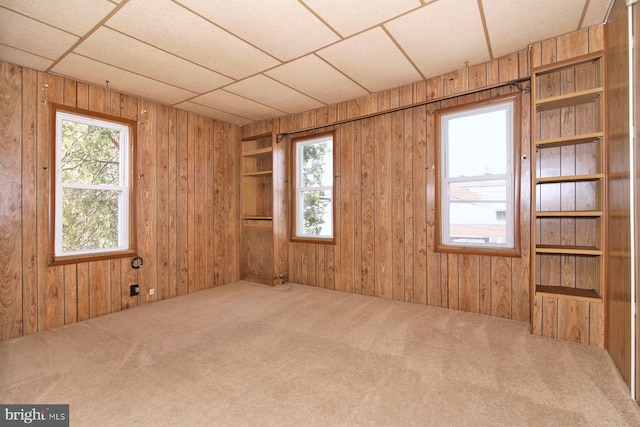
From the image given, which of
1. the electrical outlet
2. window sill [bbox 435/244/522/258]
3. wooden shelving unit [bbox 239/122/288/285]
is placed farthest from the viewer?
wooden shelving unit [bbox 239/122/288/285]

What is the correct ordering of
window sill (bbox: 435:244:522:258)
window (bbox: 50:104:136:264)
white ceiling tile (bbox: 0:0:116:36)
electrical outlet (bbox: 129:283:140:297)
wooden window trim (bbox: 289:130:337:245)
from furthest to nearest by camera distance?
wooden window trim (bbox: 289:130:337:245) < electrical outlet (bbox: 129:283:140:297) < window (bbox: 50:104:136:264) < window sill (bbox: 435:244:522:258) < white ceiling tile (bbox: 0:0:116:36)

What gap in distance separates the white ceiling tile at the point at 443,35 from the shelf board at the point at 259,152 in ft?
7.94

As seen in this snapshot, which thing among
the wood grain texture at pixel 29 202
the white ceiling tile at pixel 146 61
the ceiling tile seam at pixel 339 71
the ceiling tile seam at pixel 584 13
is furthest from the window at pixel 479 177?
the wood grain texture at pixel 29 202

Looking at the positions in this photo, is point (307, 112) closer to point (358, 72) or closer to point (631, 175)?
point (358, 72)

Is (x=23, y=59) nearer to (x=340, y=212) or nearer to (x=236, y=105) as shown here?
(x=236, y=105)

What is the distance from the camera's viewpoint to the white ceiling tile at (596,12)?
6.68 ft

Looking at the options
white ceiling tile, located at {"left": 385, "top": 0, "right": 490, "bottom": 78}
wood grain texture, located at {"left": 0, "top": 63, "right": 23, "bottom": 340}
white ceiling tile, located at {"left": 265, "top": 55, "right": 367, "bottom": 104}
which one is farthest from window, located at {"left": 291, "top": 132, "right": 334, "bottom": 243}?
wood grain texture, located at {"left": 0, "top": 63, "right": 23, "bottom": 340}

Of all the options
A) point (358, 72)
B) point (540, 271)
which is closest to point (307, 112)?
point (358, 72)

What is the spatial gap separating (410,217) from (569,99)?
68.1 inches

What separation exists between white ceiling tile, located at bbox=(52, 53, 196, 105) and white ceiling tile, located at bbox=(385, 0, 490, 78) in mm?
2485

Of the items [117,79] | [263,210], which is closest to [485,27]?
[117,79]

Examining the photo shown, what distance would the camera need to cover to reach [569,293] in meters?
2.41

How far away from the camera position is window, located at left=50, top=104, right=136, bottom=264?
2994mm

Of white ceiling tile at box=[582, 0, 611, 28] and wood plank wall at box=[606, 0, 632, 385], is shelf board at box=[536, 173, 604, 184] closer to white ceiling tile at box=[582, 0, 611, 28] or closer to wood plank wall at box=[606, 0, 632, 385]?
Answer: wood plank wall at box=[606, 0, 632, 385]
